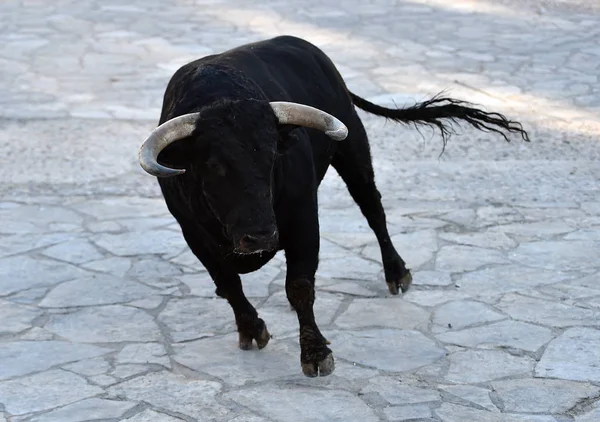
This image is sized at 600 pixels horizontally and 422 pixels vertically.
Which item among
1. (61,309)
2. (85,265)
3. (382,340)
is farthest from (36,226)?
(382,340)

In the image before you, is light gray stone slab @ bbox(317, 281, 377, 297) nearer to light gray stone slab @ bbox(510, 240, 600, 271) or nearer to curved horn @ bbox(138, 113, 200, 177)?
Answer: light gray stone slab @ bbox(510, 240, 600, 271)

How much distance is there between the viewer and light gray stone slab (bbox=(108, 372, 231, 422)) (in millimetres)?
4402

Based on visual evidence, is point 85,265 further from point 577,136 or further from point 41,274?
point 577,136

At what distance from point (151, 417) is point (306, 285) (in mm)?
888

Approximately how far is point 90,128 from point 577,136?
3.90 meters

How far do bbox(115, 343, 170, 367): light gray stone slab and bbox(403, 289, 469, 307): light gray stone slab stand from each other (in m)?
1.37

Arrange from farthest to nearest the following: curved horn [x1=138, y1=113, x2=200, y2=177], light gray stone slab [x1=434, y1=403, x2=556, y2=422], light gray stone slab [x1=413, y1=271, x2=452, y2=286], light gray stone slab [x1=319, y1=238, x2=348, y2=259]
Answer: light gray stone slab [x1=319, y1=238, x2=348, y2=259] < light gray stone slab [x1=413, y1=271, x2=452, y2=286] < light gray stone slab [x1=434, y1=403, x2=556, y2=422] < curved horn [x1=138, y1=113, x2=200, y2=177]

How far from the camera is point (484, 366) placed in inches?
188

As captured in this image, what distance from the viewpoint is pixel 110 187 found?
7.53m

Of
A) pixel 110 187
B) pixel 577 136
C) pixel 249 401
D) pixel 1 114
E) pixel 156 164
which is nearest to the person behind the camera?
pixel 156 164

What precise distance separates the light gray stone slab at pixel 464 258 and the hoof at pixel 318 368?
1517mm

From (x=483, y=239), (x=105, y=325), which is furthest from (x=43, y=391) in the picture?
(x=483, y=239)

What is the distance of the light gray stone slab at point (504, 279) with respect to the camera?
570 centimetres

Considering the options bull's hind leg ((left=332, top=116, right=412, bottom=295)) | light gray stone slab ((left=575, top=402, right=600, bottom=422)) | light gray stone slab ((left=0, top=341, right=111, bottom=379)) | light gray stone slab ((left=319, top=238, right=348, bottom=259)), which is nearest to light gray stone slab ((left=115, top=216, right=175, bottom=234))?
light gray stone slab ((left=319, top=238, right=348, bottom=259))
